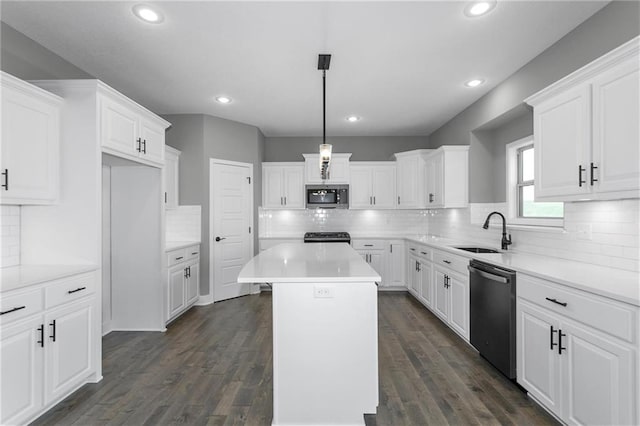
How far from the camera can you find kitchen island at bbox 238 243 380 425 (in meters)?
1.93

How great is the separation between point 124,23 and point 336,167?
146 inches

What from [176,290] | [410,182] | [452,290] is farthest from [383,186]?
[176,290]

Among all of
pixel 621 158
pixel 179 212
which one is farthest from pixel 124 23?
pixel 621 158

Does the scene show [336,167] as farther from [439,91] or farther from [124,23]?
[124,23]

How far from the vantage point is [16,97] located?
2.11 m

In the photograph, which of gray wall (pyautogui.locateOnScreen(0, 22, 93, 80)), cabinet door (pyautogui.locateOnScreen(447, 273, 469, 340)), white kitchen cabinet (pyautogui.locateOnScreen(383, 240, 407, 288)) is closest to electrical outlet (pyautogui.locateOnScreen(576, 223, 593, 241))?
cabinet door (pyautogui.locateOnScreen(447, 273, 469, 340))

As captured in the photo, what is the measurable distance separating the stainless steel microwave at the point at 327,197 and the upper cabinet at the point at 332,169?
0.12m

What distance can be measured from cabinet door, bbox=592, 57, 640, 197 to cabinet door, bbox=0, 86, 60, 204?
371cm

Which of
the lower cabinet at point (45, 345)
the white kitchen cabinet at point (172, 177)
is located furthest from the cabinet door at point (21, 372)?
the white kitchen cabinet at point (172, 177)

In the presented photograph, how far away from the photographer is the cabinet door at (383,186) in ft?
18.5

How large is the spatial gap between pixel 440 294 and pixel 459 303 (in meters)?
0.52

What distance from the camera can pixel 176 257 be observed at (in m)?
3.89

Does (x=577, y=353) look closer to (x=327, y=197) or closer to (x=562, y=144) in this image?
(x=562, y=144)

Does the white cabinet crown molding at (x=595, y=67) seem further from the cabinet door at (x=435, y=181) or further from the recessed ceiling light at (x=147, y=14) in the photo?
the recessed ceiling light at (x=147, y=14)
